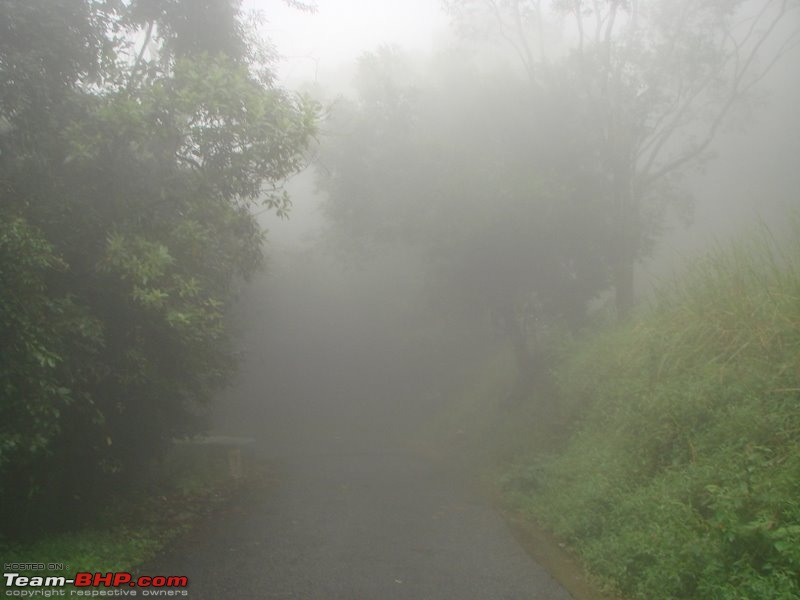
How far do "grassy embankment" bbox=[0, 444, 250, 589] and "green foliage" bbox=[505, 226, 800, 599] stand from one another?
481 centimetres

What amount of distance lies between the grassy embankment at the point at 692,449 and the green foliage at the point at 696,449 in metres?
0.02

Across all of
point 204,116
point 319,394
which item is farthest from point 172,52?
point 319,394

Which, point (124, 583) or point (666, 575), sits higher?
point (124, 583)

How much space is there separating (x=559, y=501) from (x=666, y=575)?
3300 millimetres

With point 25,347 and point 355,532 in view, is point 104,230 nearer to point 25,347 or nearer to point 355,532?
point 25,347

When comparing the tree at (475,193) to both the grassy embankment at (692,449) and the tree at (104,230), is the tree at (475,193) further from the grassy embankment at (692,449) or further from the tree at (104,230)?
the tree at (104,230)

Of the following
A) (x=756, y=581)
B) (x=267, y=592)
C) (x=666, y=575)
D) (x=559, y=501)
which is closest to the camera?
(x=756, y=581)

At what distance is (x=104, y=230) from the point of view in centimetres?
823

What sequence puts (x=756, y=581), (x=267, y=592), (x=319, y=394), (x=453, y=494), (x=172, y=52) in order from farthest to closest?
(x=319, y=394) < (x=172, y=52) < (x=453, y=494) < (x=267, y=592) < (x=756, y=581)

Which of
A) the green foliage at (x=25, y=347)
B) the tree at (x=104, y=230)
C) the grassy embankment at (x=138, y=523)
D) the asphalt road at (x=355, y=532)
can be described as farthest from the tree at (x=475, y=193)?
the green foliage at (x=25, y=347)

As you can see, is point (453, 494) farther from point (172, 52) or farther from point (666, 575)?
point (172, 52)

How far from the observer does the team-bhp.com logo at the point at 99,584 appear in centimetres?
611

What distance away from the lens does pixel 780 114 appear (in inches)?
1128

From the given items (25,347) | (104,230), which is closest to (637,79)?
(104,230)
